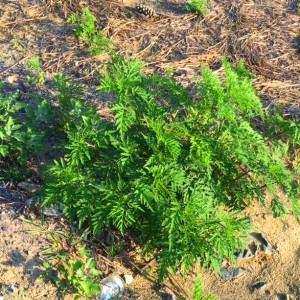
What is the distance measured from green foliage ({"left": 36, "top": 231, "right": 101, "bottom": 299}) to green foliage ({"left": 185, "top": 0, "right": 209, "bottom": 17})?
10.5 ft

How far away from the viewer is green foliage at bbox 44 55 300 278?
3.27 meters

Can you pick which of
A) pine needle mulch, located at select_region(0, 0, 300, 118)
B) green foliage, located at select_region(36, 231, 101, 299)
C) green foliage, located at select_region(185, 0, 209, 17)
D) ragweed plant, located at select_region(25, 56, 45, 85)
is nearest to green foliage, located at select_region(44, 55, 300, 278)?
green foliage, located at select_region(36, 231, 101, 299)

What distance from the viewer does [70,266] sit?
3.58 m

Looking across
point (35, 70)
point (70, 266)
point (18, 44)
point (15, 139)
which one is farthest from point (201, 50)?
point (70, 266)

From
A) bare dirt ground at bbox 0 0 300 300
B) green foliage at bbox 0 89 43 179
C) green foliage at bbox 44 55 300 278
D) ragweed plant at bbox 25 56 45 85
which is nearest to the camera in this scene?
green foliage at bbox 44 55 300 278

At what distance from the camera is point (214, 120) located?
3.49 meters

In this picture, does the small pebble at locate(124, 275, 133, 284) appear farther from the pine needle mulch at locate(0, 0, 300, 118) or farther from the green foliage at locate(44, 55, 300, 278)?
the pine needle mulch at locate(0, 0, 300, 118)

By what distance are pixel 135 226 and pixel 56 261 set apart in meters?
0.63

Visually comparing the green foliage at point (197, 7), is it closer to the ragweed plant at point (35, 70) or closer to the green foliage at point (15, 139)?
the ragweed plant at point (35, 70)

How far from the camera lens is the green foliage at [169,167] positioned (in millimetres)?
3271

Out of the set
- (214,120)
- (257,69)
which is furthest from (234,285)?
(257,69)

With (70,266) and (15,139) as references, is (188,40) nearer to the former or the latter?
(15,139)

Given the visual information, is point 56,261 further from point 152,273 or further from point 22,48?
point 22,48

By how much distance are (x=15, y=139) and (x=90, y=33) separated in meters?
1.76
